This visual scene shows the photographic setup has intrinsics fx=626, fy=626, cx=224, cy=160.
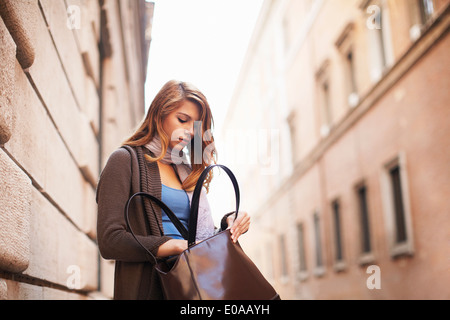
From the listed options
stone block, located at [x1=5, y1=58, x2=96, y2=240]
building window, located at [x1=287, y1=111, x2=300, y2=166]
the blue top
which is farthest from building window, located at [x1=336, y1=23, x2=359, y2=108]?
the blue top

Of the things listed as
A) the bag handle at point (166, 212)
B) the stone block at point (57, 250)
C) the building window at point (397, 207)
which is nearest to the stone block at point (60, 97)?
the stone block at point (57, 250)

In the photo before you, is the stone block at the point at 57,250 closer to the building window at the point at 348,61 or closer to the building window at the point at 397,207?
the building window at the point at 397,207

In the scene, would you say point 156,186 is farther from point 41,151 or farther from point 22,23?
point 41,151

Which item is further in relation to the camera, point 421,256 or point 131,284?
point 421,256

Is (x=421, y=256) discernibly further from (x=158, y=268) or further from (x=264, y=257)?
(x=264, y=257)

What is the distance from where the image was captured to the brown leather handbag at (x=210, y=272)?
1821 millimetres

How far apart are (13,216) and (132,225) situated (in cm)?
46

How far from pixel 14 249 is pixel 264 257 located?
29027mm

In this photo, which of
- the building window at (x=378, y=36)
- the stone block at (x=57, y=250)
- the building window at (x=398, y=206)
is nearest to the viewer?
the stone block at (x=57, y=250)

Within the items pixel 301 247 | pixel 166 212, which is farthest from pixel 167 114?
pixel 301 247

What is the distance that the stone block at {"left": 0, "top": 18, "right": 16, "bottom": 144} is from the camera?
201 cm

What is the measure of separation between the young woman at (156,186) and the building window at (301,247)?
63.1 feet

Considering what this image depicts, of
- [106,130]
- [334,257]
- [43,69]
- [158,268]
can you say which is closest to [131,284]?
[158,268]
